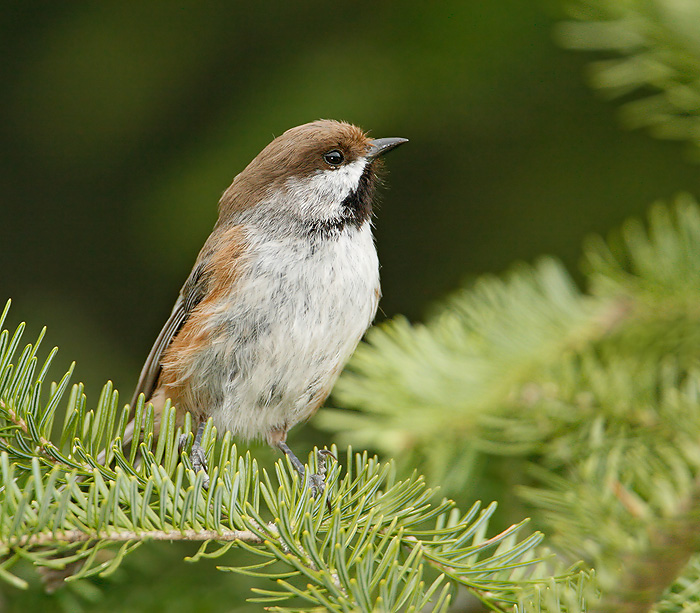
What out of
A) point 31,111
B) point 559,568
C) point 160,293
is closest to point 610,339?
point 559,568

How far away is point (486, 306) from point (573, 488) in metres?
0.93

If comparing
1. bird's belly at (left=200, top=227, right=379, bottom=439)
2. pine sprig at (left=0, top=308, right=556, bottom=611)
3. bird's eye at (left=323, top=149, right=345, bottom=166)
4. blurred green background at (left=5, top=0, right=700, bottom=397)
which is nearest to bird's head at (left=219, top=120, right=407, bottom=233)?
bird's eye at (left=323, top=149, right=345, bottom=166)

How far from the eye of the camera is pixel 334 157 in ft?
10.4

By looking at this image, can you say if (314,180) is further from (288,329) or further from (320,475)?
(320,475)

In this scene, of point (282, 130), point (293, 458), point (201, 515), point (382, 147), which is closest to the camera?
point (201, 515)

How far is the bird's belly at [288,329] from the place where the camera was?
2.73 m

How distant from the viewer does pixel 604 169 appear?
4207 mm

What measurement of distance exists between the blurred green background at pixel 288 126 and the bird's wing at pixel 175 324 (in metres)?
0.67

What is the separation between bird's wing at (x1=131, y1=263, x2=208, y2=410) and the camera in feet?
10.0

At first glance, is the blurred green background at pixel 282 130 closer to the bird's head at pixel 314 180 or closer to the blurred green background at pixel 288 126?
the blurred green background at pixel 288 126

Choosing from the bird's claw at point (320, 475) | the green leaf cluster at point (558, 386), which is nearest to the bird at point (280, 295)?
the green leaf cluster at point (558, 386)

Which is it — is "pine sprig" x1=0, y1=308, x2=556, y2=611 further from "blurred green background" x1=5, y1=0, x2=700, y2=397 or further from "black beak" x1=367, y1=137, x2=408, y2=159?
"blurred green background" x1=5, y1=0, x2=700, y2=397

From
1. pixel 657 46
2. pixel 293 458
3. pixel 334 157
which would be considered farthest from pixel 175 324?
pixel 657 46

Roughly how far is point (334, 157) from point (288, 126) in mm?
808
